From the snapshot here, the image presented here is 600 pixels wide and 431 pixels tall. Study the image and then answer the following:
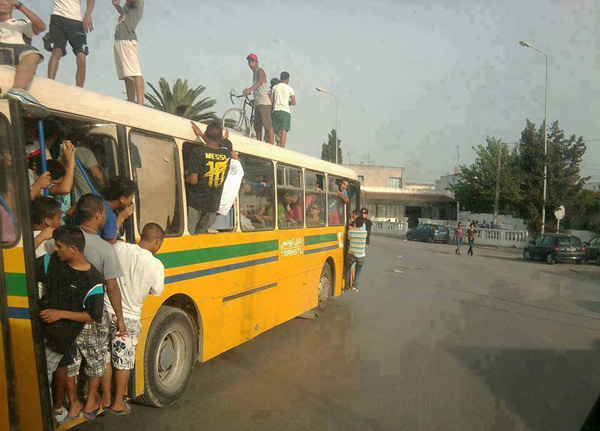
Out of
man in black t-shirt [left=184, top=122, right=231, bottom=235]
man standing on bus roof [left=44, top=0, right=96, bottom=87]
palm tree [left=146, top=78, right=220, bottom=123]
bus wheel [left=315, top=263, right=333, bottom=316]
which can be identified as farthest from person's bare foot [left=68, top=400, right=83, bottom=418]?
palm tree [left=146, top=78, right=220, bottom=123]

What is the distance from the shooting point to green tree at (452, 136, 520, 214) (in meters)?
50.4

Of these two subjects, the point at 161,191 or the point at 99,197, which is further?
the point at 161,191

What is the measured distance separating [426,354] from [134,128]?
4.99 meters

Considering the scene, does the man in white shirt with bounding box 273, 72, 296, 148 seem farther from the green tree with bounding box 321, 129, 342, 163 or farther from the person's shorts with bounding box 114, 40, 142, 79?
the green tree with bounding box 321, 129, 342, 163

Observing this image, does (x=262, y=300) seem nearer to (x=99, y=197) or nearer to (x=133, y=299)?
(x=133, y=299)

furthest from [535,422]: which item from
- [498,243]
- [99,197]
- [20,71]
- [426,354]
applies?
[498,243]

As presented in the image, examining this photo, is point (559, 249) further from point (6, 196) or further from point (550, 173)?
point (6, 196)

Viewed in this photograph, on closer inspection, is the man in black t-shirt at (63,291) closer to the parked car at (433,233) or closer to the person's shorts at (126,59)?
the person's shorts at (126,59)

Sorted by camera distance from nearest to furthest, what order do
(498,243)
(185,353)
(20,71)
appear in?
(20,71) → (185,353) → (498,243)

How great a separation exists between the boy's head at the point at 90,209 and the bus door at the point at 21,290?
524 mm

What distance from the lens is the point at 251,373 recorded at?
249 inches

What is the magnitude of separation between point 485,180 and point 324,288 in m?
47.5

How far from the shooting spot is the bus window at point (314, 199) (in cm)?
902

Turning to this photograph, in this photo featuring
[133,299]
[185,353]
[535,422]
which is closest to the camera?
[133,299]
